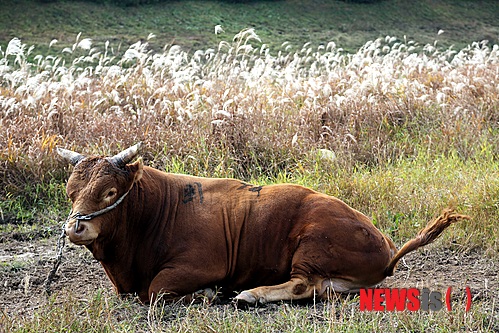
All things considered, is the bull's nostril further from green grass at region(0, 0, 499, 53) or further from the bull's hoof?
green grass at region(0, 0, 499, 53)

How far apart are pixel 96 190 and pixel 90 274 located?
1.45 metres

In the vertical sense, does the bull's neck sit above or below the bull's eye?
below

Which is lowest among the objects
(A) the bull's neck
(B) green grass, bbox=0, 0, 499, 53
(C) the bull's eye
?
(B) green grass, bbox=0, 0, 499, 53

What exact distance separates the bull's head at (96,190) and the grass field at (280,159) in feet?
1.63

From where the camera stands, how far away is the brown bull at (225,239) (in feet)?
16.4

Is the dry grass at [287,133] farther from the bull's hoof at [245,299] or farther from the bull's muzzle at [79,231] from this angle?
the bull's muzzle at [79,231]

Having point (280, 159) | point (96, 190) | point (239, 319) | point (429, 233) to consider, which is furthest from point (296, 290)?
point (280, 159)

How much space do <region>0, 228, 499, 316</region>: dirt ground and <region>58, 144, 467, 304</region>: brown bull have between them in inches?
16.5

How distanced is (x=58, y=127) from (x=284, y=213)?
4.66 meters

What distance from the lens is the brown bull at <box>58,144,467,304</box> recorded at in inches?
197

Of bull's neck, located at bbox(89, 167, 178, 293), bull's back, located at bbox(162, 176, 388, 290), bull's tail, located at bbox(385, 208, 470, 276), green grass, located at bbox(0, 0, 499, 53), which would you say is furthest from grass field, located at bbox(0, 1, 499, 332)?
green grass, located at bbox(0, 0, 499, 53)

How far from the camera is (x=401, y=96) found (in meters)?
10.1

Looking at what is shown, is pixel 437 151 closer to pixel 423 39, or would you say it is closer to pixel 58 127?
pixel 58 127

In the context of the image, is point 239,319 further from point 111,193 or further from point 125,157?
point 125,157
